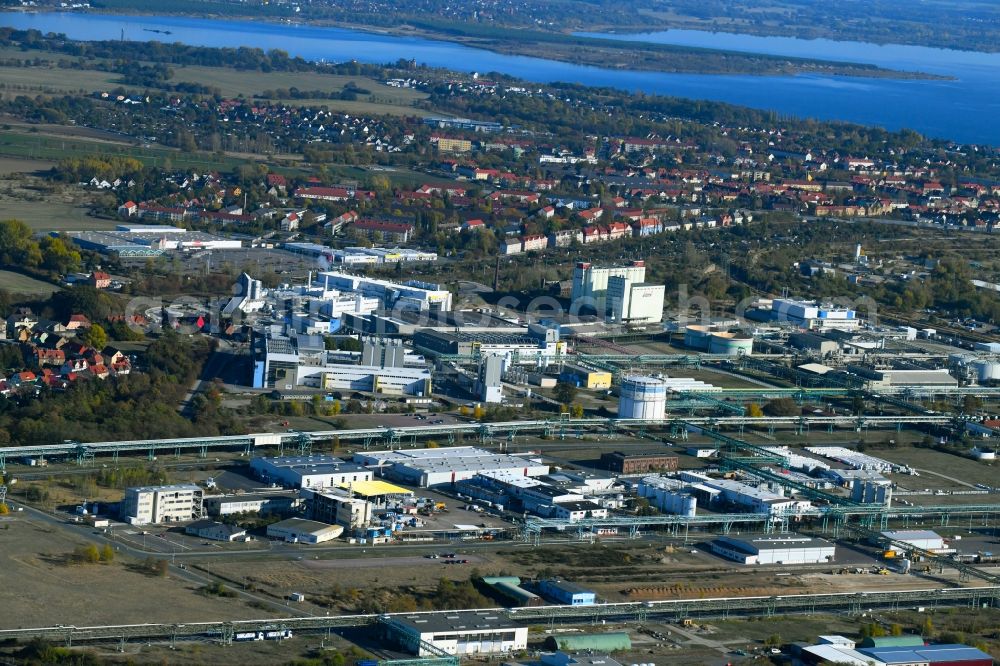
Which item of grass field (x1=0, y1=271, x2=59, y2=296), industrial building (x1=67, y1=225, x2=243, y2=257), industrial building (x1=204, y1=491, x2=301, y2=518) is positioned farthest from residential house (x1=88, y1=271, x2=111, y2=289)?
industrial building (x1=204, y1=491, x2=301, y2=518)

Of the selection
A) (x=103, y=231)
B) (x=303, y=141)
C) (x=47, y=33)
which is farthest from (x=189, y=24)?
(x=103, y=231)

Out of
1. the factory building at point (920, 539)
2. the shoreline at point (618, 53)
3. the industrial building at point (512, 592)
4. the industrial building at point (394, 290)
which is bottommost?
the factory building at point (920, 539)

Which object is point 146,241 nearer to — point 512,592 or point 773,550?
point 773,550

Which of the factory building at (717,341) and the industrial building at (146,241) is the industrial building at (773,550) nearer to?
the factory building at (717,341)

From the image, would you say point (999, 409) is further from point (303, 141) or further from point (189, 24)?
point (189, 24)

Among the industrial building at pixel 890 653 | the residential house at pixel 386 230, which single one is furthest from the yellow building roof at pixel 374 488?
the residential house at pixel 386 230
